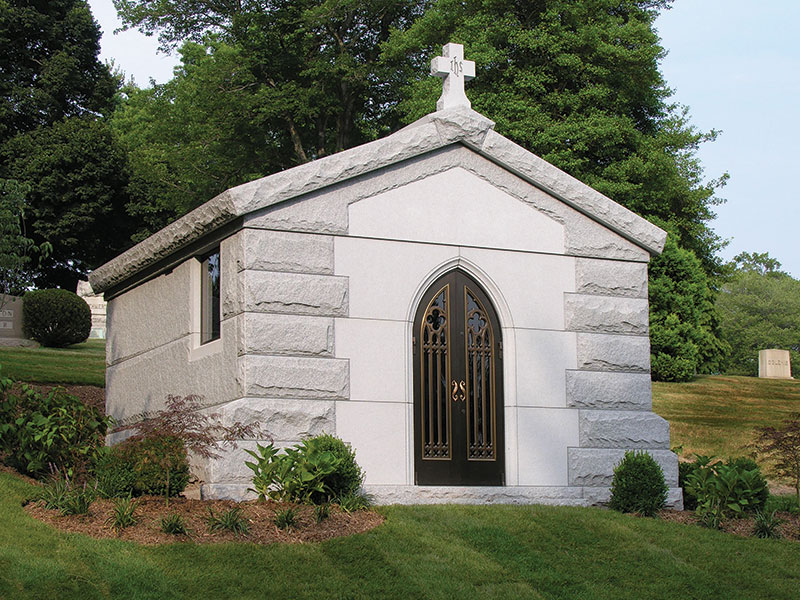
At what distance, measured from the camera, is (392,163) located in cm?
1095

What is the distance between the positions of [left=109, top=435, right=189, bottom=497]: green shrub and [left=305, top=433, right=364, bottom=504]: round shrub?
1.26 m

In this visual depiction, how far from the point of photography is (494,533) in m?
9.12

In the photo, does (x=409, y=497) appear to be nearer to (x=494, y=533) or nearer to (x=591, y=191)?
(x=494, y=533)

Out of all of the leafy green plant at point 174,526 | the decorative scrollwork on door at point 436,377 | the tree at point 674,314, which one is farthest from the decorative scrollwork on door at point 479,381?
the tree at point 674,314

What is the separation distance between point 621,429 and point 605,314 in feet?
4.60

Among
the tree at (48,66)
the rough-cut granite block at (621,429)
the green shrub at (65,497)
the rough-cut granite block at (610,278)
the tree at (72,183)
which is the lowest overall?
the green shrub at (65,497)

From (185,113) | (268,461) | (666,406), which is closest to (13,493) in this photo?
(268,461)

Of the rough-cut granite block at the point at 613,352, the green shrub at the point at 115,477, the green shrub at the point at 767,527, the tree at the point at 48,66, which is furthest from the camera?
the tree at the point at 48,66

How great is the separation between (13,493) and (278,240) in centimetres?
357

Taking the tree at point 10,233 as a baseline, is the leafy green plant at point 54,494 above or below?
below

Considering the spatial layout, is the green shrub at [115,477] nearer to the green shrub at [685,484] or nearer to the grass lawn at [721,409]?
the green shrub at [685,484]

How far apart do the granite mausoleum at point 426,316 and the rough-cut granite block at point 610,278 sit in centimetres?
3

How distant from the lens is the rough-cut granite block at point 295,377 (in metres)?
9.86

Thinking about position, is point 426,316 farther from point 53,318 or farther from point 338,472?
point 53,318
